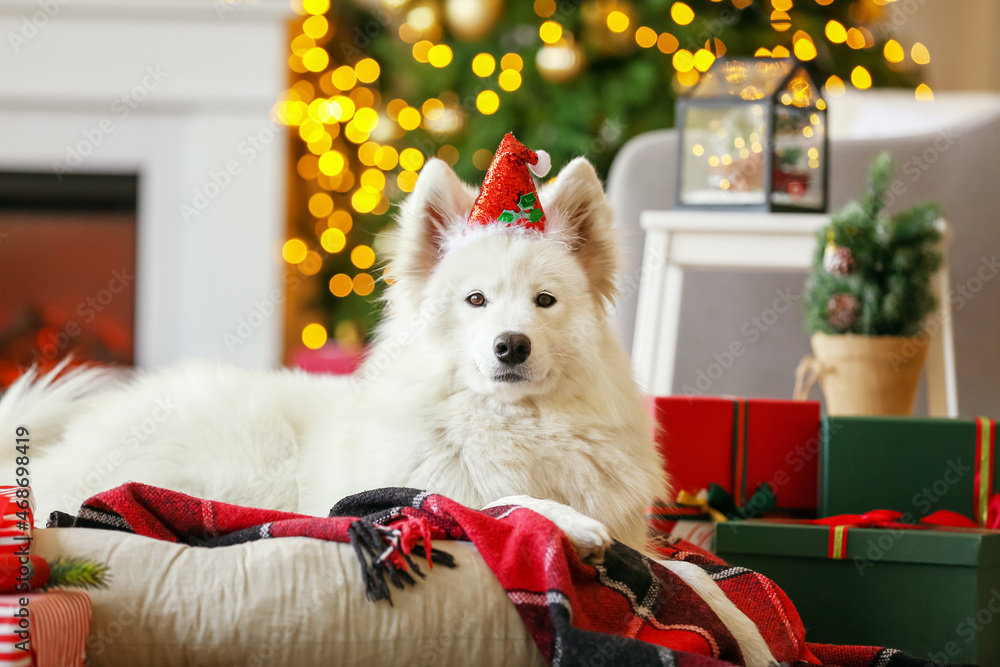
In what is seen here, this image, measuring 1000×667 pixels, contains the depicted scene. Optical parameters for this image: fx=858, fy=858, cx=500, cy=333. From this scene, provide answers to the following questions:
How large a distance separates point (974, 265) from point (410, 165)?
101 inches

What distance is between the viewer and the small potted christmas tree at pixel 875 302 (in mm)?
2004

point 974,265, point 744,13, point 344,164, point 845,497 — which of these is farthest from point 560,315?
point 344,164

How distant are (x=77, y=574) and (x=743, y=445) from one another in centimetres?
129

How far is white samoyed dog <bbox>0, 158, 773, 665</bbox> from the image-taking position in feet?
4.33

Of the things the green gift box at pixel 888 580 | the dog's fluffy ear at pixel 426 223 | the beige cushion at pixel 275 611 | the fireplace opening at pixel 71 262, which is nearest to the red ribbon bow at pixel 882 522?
the green gift box at pixel 888 580

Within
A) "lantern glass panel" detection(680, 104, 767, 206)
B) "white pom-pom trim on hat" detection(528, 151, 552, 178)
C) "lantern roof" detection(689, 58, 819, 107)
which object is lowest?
"white pom-pom trim on hat" detection(528, 151, 552, 178)

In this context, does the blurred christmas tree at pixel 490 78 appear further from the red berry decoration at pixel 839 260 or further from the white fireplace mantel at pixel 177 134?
the red berry decoration at pixel 839 260

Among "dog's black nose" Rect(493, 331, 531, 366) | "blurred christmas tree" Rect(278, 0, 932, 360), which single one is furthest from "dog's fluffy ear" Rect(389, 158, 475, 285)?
"blurred christmas tree" Rect(278, 0, 932, 360)

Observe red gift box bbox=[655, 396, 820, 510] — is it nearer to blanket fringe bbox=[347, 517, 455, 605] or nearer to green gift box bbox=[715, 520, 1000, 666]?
green gift box bbox=[715, 520, 1000, 666]

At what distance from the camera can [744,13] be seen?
145 inches

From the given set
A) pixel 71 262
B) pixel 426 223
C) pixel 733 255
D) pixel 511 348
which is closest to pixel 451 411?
pixel 511 348

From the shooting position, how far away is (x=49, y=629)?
863 mm

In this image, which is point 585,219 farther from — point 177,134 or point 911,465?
point 177,134

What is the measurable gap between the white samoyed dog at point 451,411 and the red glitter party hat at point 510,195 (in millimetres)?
23
